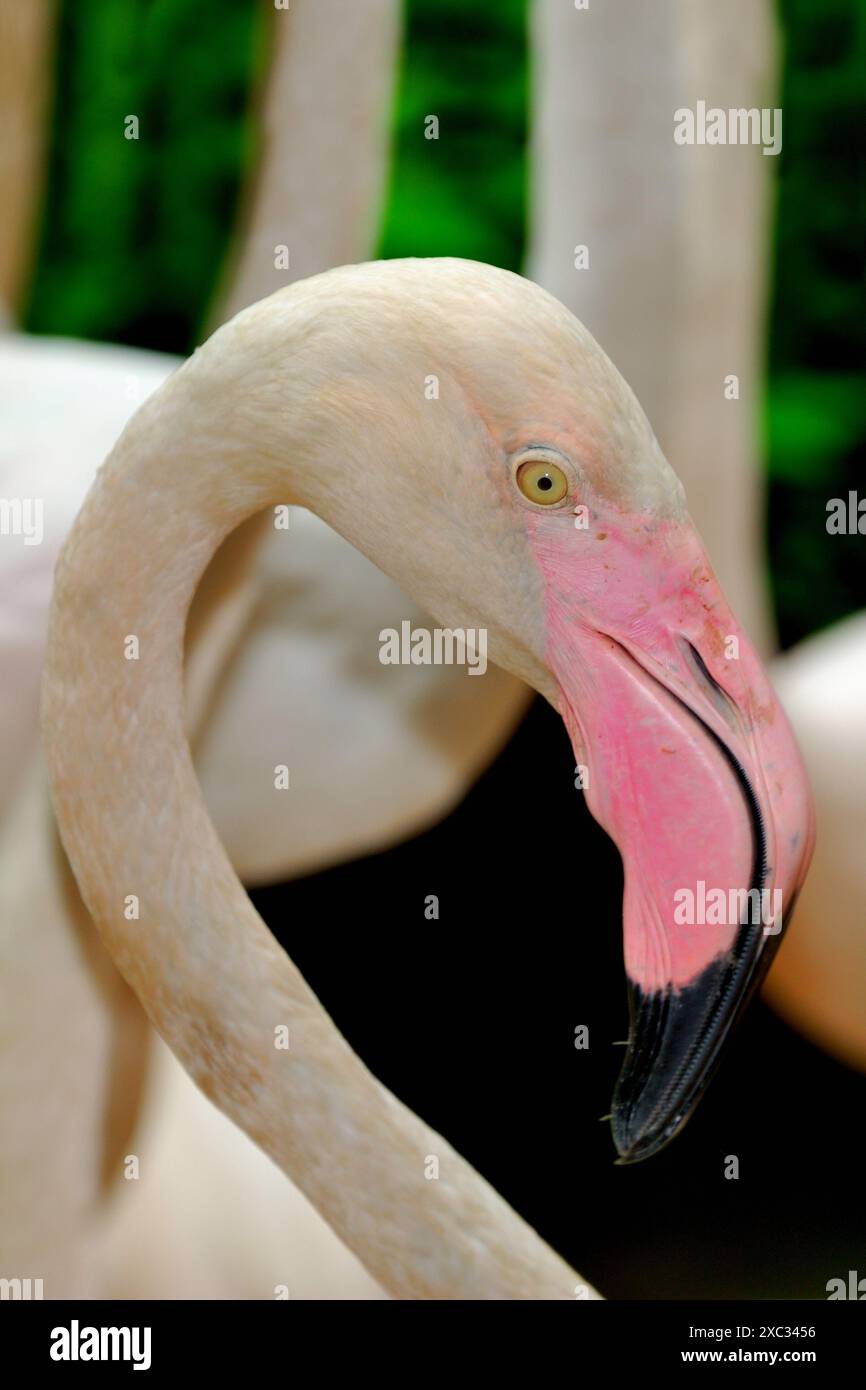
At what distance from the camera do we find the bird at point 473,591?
2.27ft

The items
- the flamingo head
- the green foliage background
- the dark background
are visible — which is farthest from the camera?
the green foliage background

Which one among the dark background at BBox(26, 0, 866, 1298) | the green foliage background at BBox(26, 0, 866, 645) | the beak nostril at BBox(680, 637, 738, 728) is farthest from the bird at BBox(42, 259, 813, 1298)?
the green foliage background at BBox(26, 0, 866, 645)

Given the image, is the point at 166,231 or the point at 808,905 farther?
the point at 166,231

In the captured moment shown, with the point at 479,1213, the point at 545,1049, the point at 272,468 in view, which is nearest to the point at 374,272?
the point at 272,468

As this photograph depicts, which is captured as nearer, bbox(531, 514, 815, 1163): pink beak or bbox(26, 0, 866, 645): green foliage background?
bbox(531, 514, 815, 1163): pink beak

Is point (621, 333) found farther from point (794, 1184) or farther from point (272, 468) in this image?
point (794, 1184)

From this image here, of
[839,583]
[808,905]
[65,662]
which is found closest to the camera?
[65,662]

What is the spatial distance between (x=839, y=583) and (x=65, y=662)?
166 cm

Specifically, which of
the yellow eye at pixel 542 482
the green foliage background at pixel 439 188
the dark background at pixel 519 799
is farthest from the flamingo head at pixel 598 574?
the green foliage background at pixel 439 188

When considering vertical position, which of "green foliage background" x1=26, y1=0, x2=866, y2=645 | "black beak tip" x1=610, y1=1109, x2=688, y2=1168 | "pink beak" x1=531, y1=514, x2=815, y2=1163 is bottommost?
"black beak tip" x1=610, y1=1109, x2=688, y2=1168

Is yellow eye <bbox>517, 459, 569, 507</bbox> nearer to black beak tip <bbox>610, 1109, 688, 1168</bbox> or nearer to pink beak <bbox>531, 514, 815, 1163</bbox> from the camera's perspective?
pink beak <bbox>531, 514, 815, 1163</bbox>

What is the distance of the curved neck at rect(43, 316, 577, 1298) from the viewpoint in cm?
80

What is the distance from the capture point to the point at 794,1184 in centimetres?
188

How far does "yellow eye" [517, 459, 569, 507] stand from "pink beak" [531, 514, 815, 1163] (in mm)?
15
